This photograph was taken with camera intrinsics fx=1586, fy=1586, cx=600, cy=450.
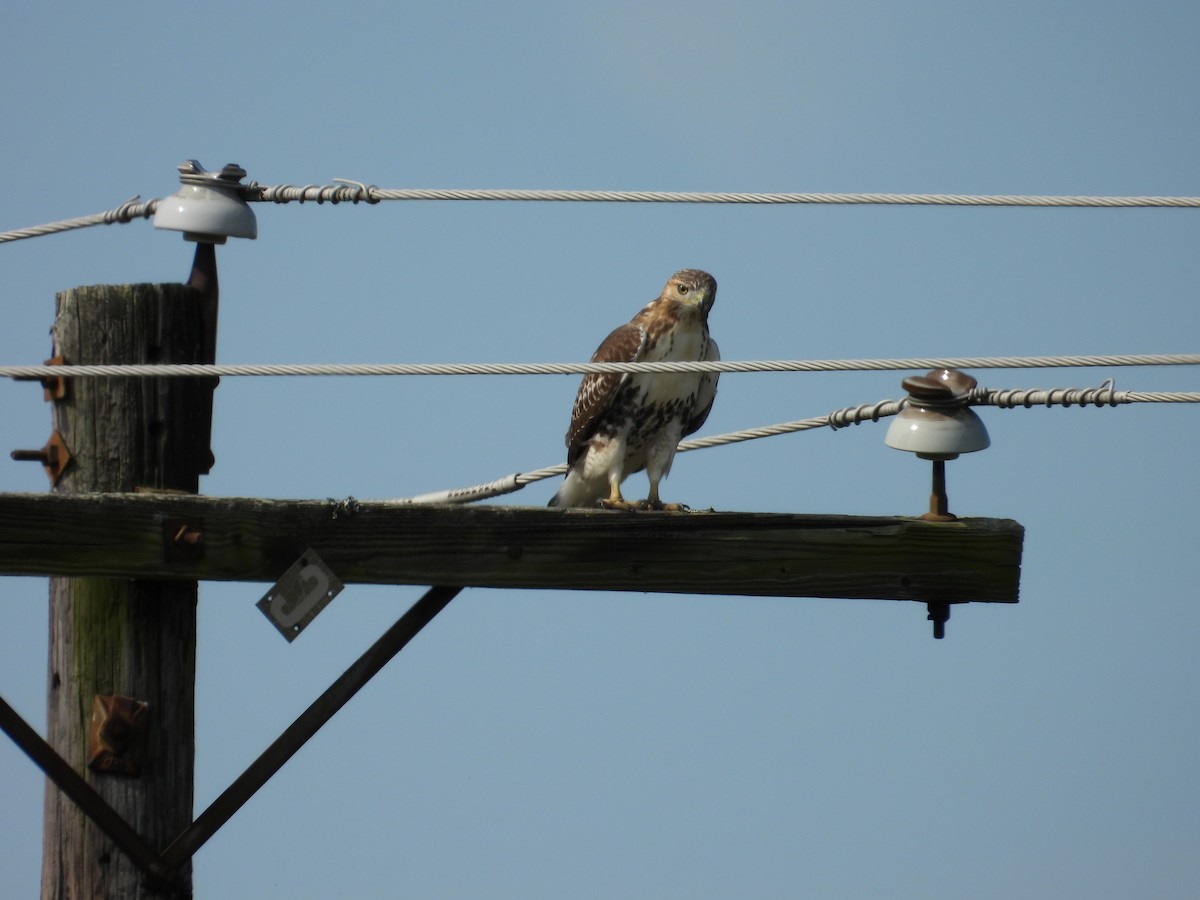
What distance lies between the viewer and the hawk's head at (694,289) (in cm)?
610

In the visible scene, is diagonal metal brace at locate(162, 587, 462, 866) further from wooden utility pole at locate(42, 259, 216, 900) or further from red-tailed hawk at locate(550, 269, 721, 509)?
red-tailed hawk at locate(550, 269, 721, 509)

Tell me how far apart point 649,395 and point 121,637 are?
2550 millimetres

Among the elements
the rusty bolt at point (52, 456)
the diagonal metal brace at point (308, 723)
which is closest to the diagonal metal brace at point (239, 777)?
the diagonal metal brace at point (308, 723)

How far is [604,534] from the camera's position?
14.1 feet

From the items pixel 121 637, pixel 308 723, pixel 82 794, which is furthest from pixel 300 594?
pixel 82 794

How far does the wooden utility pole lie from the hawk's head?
2357 millimetres

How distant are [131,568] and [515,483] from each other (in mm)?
2273

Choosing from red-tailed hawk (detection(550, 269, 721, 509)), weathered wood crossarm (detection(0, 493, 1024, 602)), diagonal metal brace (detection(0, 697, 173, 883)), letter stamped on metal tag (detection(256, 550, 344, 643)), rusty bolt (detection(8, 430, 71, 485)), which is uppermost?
red-tailed hawk (detection(550, 269, 721, 509))

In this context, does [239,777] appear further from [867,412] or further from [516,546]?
[867,412]

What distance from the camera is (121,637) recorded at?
4141mm

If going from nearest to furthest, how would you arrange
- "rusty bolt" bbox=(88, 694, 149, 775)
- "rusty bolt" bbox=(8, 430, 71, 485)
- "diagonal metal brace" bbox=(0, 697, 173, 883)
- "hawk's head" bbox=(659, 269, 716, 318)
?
1. "diagonal metal brace" bbox=(0, 697, 173, 883)
2. "rusty bolt" bbox=(88, 694, 149, 775)
3. "rusty bolt" bbox=(8, 430, 71, 485)
4. "hawk's head" bbox=(659, 269, 716, 318)

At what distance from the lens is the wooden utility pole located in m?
4.12

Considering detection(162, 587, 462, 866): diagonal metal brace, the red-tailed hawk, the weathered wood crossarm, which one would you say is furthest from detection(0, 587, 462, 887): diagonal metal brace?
the red-tailed hawk

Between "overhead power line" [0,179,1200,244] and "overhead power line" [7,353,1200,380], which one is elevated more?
"overhead power line" [0,179,1200,244]
